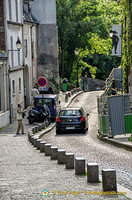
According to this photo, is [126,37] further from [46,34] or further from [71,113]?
[46,34]

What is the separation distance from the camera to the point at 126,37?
96.1ft

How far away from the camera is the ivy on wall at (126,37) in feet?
91.7

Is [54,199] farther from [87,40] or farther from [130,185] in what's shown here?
[87,40]

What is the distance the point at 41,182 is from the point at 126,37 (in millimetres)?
21150

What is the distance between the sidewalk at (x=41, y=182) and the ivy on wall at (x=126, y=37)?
A: 16007mm

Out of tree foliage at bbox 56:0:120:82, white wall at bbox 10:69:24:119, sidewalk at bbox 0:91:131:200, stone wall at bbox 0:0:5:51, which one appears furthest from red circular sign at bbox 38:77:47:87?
tree foliage at bbox 56:0:120:82


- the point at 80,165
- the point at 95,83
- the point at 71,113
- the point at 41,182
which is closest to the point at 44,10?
the point at 71,113

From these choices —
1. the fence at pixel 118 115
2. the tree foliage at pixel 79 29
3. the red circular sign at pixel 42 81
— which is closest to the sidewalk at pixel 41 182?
the fence at pixel 118 115

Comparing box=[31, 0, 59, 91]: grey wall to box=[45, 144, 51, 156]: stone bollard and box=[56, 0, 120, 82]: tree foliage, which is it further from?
box=[45, 144, 51, 156]: stone bollard

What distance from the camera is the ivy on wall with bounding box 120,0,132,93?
27959mm

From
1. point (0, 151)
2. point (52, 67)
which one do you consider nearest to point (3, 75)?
point (0, 151)

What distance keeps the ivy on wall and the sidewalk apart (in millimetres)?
16007

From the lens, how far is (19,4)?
37406 millimetres

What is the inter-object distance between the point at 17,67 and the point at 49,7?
15667 millimetres
